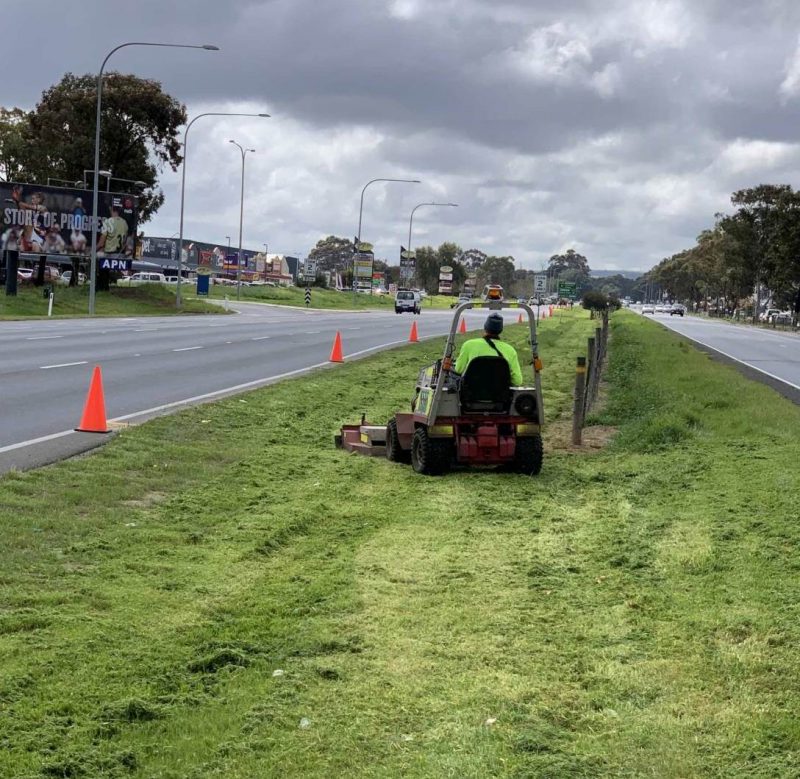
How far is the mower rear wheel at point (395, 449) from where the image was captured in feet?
39.8

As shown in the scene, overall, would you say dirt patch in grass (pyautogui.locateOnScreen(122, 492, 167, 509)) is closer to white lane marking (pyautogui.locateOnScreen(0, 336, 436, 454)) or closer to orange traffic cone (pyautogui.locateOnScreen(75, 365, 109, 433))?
white lane marking (pyautogui.locateOnScreen(0, 336, 436, 454))

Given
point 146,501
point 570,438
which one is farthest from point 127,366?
point 146,501

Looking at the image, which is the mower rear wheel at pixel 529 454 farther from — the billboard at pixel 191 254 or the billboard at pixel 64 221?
the billboard at pixel 191 254

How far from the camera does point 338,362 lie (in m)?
26.5

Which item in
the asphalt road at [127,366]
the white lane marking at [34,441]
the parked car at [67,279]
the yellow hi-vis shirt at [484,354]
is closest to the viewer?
the yellow hi-vis shirt at [484,354]

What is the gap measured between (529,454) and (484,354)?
1069mm

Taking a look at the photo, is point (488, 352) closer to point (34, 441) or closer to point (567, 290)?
point (34, 441)

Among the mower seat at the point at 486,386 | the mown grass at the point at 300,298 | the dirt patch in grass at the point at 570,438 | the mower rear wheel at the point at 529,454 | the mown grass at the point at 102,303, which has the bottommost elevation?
the mown grass at the point at 300,298

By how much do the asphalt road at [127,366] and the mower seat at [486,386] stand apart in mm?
3960

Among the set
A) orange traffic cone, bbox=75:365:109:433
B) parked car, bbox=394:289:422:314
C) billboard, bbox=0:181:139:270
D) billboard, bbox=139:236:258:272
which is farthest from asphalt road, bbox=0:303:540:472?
billboard, bbox=139:236:258:272

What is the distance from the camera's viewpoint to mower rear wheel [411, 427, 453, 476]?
11.3 meters

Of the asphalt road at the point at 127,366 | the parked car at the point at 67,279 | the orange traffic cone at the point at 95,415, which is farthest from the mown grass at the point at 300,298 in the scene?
the orange traffic cone at the point at 95,415

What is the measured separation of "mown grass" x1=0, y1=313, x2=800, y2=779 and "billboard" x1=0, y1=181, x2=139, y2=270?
48.2 metres

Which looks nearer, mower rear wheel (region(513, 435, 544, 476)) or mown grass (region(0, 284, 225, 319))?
mower rear wheel (region(513, 435, 544, 476))
